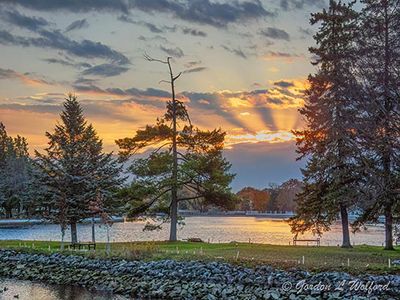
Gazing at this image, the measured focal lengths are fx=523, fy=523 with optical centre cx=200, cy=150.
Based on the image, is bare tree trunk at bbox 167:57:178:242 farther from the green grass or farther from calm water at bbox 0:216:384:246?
the green grass

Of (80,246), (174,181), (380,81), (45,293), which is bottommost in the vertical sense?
(45,293)

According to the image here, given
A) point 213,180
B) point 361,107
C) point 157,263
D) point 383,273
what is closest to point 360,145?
point 361,107

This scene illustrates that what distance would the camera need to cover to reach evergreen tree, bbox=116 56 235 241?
43.3 metres

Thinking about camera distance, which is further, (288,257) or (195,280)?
(288,257)

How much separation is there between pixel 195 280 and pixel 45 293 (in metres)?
7.38

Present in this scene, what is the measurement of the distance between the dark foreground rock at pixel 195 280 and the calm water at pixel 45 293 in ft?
3.00

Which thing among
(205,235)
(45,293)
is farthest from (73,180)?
(205,235)

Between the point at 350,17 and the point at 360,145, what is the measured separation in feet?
43.2

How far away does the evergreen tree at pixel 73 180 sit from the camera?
39.6 meters

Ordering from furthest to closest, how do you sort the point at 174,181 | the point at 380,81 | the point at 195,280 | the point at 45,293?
the point at 174,181
the point at 45,293
the point at 195,280
the point at 380,81

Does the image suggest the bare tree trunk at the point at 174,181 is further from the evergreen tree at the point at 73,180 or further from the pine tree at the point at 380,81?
the pine tree at the point at 380,81

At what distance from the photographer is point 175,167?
43781 millimetres

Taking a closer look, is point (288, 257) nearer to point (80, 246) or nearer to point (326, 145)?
point (326, 145)

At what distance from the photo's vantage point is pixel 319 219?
3884 centimetres
